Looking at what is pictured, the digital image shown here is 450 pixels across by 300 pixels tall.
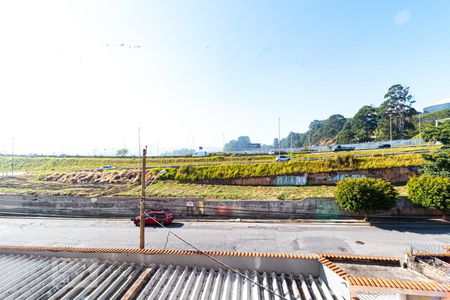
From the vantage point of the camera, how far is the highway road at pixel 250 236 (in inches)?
623

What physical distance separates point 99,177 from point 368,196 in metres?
40.2

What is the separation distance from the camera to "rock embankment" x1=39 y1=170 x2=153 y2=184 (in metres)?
36.3

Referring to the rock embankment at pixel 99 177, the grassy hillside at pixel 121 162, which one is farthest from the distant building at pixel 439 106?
the rock embankment at pixel 99 177

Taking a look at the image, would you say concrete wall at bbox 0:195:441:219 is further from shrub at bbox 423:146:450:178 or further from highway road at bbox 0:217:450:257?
shrub at bbox 423:146:450:178

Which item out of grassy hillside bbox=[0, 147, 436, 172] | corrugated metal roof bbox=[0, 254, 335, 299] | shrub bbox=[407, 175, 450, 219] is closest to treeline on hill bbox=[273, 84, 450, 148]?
grassy hillside bbox=[0, 147, 436, 172]

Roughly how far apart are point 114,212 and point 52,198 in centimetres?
912

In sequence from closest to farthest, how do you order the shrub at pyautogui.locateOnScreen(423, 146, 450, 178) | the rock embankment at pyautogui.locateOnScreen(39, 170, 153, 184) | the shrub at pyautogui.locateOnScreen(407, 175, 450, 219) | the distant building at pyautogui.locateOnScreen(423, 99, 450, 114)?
the shrub at pyautogui.locateOnScreen(407, 175, 450, 219) → the shrub at pyautogui.locateOnScreen(423, 146, 450, 178) → the rock embankment at pyautogui.locateOnScreen(39, 170, 153, 184) → the distant building at pyautogui.locateOnScreen(423, 99, 450, 114)

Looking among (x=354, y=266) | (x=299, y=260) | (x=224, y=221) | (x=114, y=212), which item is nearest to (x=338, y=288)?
(x=299, y=260)

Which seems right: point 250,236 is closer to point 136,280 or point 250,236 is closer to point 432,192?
point 136,280

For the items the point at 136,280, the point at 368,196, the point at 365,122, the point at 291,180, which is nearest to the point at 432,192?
the point at 368,196

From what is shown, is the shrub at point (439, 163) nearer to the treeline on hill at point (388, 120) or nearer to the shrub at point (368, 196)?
the shrub at point (368, 196)

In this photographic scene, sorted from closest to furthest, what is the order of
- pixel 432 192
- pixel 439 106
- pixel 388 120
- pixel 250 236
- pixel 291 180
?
pixel 250 236
pixel 432 192
pixel 291 180
pixel 388 120
pixel 439 106

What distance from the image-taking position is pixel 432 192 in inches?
736

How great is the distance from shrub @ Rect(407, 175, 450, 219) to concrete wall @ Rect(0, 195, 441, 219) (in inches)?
64.1
